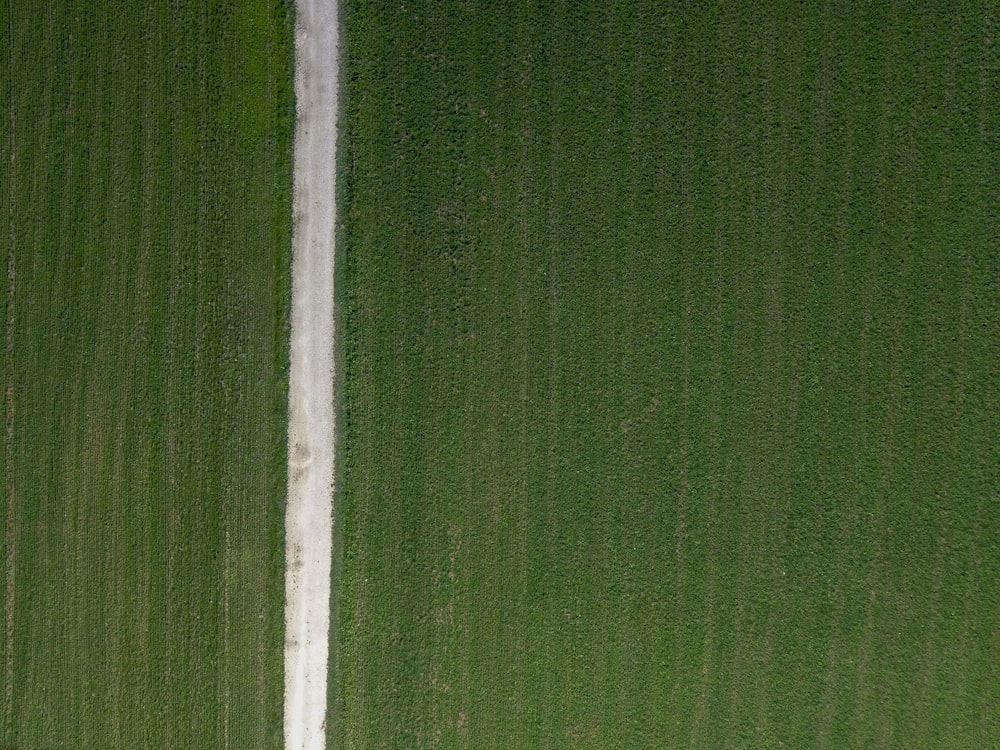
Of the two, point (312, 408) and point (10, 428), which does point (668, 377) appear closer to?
point (312, 408)

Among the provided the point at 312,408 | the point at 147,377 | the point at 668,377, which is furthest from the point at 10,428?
the point at 668,377

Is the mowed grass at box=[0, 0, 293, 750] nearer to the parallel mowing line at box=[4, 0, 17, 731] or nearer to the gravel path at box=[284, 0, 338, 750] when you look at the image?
the parallel mowing line at box=[4, 0, 17, 731]

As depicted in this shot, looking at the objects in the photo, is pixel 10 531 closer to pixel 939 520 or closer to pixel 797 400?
pixel 797 400

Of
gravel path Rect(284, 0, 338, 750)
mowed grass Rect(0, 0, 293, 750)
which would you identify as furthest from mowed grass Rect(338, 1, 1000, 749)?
mowed grass Rect(0, 0, 293, 750)

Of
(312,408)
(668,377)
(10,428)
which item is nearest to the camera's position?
(668,377)

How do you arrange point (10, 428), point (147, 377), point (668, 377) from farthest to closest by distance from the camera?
point (10, 428) → point (147, 377) → point (668, 377)

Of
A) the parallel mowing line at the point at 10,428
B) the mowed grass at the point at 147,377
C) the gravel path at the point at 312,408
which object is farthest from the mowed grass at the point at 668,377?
the parallel mowing line at the point at 10,428

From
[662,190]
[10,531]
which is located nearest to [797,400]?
[662,190]
